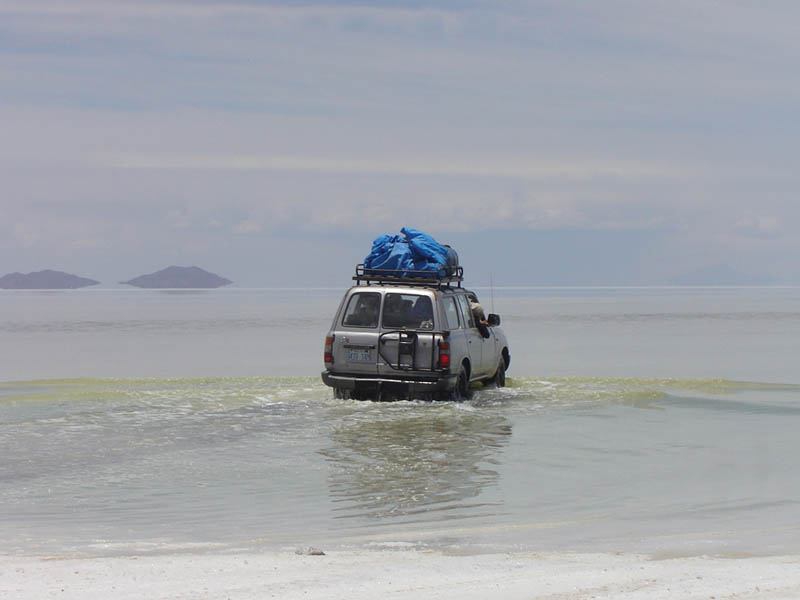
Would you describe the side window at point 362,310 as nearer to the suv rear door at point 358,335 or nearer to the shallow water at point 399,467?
the suv rear door at point 358,335

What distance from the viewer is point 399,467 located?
11180 mm

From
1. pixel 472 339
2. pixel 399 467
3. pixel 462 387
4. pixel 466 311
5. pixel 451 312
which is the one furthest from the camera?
pixel 466 311

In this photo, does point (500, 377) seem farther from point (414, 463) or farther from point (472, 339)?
point (414, 463)

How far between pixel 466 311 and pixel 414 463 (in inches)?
254

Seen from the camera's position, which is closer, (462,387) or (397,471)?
(397,471)

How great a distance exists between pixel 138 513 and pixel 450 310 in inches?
333

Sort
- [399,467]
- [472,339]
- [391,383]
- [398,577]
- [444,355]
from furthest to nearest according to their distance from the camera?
[472,339]
[391,383]
[444,355]
[399,467]
[398,577]

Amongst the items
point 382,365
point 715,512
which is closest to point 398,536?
point 715,512

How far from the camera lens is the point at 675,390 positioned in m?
19.7

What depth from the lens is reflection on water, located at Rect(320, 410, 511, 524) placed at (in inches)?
363

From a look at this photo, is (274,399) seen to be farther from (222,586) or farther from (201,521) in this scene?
(222,586)

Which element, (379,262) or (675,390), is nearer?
(379,262)

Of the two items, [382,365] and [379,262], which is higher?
[379,262]

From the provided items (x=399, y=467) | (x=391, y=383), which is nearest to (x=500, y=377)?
(x=391, y=383)
